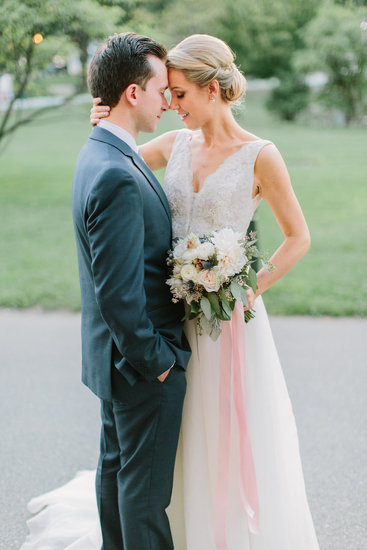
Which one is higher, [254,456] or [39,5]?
[39,5]

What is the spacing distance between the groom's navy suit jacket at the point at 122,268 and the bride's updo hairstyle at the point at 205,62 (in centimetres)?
53

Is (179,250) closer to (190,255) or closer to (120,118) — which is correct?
(190,255)

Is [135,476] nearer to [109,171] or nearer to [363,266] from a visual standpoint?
[109,171]

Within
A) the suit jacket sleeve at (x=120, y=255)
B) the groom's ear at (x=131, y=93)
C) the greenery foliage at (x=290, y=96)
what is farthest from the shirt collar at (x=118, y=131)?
the greenery foliage at (x=290, y=96)

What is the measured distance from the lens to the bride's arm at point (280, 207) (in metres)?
2.55

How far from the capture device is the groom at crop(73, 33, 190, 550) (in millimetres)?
1979

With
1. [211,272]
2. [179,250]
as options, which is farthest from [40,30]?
[211,272]

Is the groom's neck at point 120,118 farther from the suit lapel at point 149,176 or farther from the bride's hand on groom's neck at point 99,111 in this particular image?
the suit lapel at point 149,176

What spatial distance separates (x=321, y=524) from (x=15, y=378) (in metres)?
2.88

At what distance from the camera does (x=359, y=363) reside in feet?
16.6

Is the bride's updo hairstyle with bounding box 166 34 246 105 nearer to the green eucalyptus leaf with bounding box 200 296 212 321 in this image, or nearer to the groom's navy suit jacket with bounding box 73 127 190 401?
the groom's navy suit jacket with bounding box 73 127 190 401

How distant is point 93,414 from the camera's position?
433 cm

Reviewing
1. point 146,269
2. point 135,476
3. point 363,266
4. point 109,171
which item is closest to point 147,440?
point 135,476

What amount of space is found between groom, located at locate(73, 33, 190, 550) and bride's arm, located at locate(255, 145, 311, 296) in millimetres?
501
